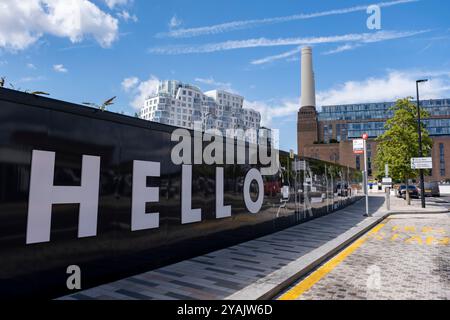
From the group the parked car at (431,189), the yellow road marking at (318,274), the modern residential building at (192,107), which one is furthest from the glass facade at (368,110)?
the yellow road marking at (318,274)

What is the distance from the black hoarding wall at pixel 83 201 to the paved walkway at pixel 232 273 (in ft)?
1.04

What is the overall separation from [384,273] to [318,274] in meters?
1.27

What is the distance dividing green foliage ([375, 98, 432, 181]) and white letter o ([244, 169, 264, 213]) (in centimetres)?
1738

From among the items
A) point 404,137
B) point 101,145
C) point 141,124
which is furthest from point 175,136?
point 404,137

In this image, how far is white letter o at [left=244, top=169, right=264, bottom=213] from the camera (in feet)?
30.5

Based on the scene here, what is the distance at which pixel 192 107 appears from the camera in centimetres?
10106

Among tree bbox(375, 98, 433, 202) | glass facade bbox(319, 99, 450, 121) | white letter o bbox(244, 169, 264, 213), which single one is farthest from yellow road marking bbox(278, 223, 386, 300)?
glass facade bbox(319, 99, 450, 121)

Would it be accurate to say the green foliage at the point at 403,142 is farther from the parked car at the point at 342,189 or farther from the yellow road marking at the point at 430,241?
the yellow road marking at the point at 430,241

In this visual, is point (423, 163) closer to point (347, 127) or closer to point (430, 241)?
point (430, 241)

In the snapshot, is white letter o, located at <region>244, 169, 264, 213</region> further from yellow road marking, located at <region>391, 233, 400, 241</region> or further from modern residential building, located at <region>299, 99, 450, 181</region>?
modern residential building, located at <region>299, 99, 450, 181</region>

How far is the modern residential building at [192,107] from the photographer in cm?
9091
